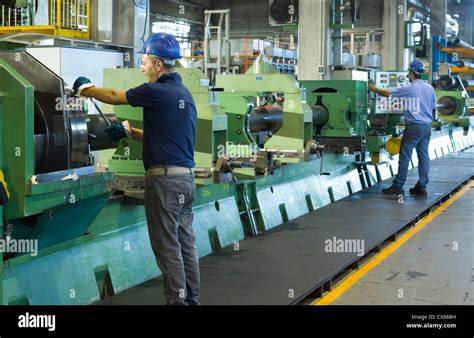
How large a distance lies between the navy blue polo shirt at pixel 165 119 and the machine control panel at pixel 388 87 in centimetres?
645

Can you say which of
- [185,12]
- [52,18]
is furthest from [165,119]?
[185,12]

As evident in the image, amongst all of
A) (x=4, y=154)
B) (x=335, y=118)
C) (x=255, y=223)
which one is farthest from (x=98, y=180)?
(x=335, y=118)

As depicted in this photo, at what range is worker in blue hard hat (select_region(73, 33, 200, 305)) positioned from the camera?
4.09 m

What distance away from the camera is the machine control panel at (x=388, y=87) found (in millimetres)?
10336

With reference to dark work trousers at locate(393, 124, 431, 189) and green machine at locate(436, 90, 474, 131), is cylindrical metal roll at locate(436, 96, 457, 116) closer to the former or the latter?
green machine at locate(436, 90, 474, 131)

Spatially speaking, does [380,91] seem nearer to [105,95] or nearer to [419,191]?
[419,191]

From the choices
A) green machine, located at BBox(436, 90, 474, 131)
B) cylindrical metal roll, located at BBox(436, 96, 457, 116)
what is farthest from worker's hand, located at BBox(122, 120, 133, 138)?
cylindrical metal roll, located at BBox(436, 96, 457, 116)

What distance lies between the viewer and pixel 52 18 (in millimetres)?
9539

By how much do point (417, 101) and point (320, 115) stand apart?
1.25 metres

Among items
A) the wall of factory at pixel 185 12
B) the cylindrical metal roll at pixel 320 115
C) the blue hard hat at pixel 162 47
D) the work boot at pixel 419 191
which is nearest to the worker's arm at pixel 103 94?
the blue hard hat at pixel 162 47

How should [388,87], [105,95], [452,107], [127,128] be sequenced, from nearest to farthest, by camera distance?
[105,95] → [127,128] → [388,87] → [452,107]

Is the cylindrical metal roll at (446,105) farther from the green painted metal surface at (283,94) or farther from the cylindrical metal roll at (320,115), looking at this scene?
the green painted metal surface at (283,94)
